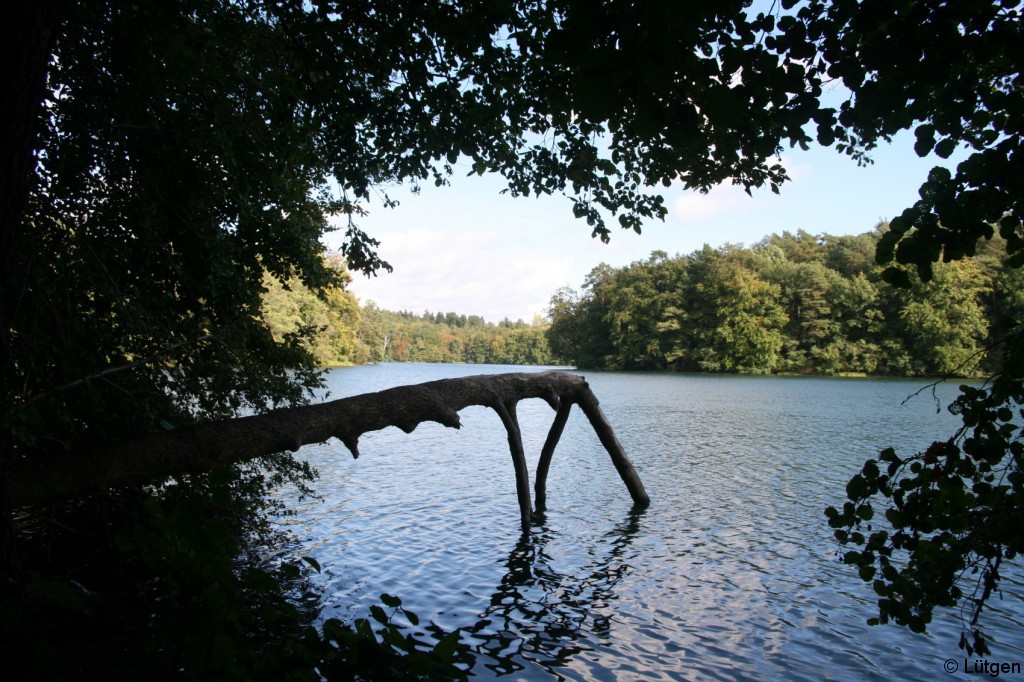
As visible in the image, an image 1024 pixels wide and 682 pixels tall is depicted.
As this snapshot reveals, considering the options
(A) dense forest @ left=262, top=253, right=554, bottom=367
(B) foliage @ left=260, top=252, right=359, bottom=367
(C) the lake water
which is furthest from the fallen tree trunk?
(A) dense forest @ left=262, top=253, right=554, bottom=367

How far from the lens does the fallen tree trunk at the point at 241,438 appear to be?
4551 millimetres

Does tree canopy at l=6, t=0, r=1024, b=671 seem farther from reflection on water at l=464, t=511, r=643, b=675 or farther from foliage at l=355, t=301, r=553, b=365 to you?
foliage at l=355, t=301, r=553, b=365

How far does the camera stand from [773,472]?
48.2 ft

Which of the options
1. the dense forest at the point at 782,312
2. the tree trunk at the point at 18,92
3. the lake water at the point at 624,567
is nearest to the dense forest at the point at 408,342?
the dense forest at the point at 782,312

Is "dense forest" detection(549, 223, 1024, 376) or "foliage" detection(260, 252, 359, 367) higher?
"dense forest" detection(549, 223, 1024, 376)

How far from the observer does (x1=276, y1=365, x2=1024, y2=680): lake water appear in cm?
584

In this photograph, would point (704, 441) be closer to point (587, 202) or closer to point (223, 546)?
point (587, 202)

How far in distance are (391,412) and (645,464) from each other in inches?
406

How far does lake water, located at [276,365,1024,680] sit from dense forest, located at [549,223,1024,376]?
48.3 metres

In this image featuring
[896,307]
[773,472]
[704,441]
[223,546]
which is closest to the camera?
[223,546]

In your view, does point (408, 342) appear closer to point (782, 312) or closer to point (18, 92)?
point (782, 312)

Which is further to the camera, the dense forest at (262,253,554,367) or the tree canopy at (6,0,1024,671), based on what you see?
the dense forest at (262,253,554,367)

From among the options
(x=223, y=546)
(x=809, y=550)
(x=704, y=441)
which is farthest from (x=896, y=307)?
(x=223, y=546)

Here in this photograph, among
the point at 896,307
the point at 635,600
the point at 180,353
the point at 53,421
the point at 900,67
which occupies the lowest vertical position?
the point at 635,600
